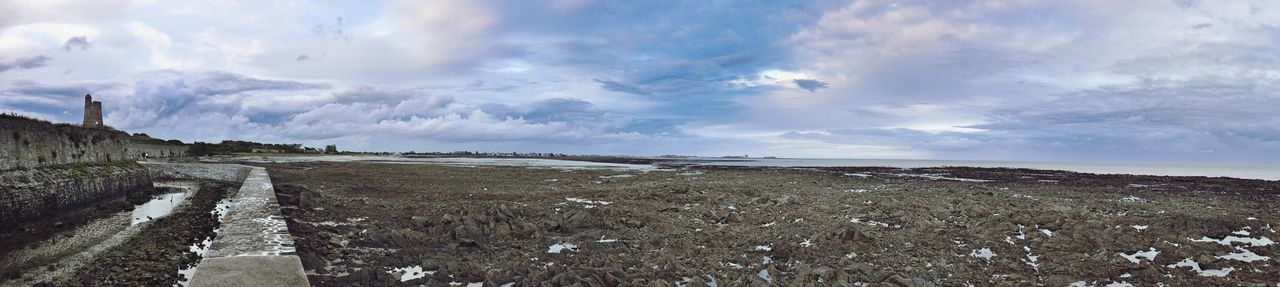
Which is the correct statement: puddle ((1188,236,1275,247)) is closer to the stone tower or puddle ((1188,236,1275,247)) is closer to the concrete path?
the concrete path

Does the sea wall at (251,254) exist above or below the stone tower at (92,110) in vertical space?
below

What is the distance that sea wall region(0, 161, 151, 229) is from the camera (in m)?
14.8

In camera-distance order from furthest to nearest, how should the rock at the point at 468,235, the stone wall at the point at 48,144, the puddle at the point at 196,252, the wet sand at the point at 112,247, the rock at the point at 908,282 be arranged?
1. the stone wall at the point at 48,144
2. the rock at the point at 468,235
3. the wet sand at the point at 112,247
4. the puddle at the point at 196,252
5. the rock at the point at 908,282

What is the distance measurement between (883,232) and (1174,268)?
4303 mm

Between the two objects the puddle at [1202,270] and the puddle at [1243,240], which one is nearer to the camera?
the puddle at [1202,270]

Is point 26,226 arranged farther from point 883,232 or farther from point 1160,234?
point 1160,234

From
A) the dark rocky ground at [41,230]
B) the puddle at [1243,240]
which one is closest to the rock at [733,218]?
the puddle at [1243,240]

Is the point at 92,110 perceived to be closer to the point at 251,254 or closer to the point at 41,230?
the point at 41,230

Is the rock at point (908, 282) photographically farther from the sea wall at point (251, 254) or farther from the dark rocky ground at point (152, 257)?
the dark rocky ground at point (152, 257)

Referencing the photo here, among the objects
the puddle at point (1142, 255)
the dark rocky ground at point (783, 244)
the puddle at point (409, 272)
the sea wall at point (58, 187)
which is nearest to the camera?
the dark rocky ground at point (783, 244)

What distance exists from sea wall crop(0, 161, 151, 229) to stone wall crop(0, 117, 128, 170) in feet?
1.09

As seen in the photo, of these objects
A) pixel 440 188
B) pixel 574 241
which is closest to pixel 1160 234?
pixel 574 241

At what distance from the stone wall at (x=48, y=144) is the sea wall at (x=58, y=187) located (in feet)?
1.09

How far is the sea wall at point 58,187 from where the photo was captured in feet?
48.4
